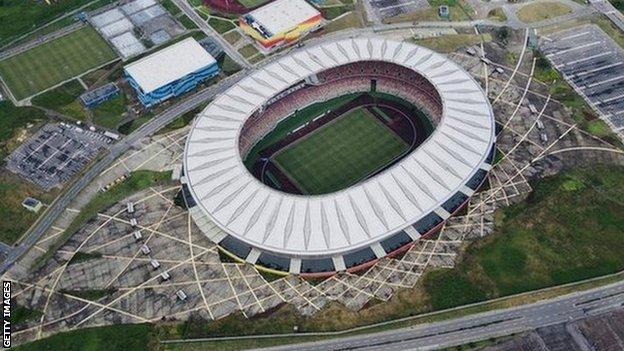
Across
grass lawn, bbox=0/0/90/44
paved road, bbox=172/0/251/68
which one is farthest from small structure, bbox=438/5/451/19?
grass lawn, bbox=0/0/90/44

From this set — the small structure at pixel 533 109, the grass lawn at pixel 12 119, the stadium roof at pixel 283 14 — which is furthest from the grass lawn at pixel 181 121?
the small structure at pixel 533 109

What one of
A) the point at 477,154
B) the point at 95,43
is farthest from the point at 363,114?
the point at 95,43

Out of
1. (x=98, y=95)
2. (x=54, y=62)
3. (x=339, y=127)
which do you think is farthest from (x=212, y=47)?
(x=339, y=127)

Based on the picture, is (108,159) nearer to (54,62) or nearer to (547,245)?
(54,62)

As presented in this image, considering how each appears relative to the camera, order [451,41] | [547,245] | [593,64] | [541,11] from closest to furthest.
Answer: [547,245]
[593,64]
[451,41]
[541,11]

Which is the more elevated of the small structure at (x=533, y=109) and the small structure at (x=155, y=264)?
the small structure at (x=155, y=264)

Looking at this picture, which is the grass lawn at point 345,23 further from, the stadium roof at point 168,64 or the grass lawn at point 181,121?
the grass lawn at point 181,121

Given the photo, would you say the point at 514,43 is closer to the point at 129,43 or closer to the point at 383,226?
the point at 383,226

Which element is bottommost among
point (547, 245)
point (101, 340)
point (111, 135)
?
point (547, 245)
